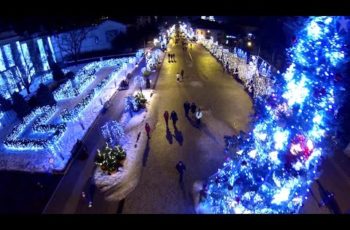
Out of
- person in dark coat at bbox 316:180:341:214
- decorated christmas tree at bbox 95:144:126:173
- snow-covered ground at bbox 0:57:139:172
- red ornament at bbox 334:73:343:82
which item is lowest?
snow-covered ground at bbox 0:57:139:172

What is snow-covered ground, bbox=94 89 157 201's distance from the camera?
14.3 meters

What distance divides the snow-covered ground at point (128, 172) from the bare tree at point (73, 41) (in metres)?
26.6

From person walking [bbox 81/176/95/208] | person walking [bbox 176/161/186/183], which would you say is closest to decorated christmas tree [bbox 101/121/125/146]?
person walking [bbox 81/176/95/208]

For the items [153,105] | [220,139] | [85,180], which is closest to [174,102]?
[153,105]

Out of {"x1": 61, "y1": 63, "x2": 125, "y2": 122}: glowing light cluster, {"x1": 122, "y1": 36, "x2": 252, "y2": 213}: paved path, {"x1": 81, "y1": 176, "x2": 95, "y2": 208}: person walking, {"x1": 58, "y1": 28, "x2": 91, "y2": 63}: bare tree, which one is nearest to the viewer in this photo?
{"x1": 122, "y1": 36, "x2": 252, "y2": 213}: paved path

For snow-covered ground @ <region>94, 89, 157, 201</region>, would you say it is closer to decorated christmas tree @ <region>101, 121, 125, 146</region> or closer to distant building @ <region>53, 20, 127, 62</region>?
decorated christmas tree @ <region>101, 121, 125, 146</region>

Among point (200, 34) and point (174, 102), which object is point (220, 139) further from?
point (200, 34)

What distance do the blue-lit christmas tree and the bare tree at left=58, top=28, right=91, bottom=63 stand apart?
35.8 meters

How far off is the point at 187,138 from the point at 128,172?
188 inches

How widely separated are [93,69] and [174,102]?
15567 millimetres

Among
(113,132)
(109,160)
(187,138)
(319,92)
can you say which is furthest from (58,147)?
(319,92)

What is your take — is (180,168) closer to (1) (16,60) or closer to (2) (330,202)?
(2) (330,202)

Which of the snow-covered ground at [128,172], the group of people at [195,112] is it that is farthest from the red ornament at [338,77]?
the group of people at [195,112]
